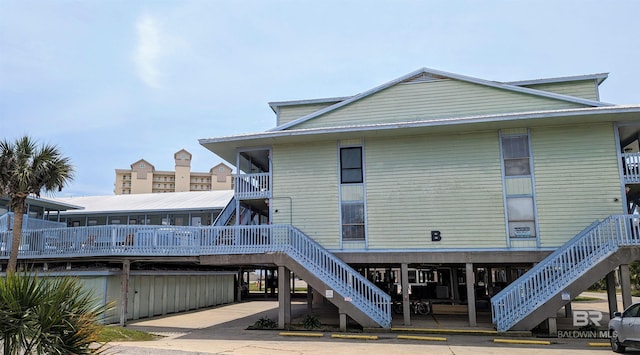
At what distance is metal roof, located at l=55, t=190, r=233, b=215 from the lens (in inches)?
1318

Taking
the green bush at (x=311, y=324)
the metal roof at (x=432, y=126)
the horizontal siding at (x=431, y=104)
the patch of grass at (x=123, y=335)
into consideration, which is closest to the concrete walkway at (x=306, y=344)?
the patch of grass at (x=123, y=335)

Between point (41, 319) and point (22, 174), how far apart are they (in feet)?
42.6

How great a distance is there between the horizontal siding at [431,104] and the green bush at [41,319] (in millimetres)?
13392

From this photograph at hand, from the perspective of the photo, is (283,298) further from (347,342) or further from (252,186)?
(252,186)

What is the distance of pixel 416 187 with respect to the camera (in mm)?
18281

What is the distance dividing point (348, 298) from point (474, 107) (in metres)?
8.69

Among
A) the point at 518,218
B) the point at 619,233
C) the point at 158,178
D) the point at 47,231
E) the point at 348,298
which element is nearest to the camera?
the point at 619,233

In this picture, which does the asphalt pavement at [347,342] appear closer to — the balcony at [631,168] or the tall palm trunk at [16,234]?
the tall palm trunk at [16,234]

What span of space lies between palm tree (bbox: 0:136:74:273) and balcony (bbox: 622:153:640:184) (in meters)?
20.9

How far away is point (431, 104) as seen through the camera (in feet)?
61.3

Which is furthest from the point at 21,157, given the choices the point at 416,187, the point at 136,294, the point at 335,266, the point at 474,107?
the point at 474,107

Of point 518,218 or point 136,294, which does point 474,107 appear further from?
point 136,294

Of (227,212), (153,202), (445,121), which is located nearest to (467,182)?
(445,121)

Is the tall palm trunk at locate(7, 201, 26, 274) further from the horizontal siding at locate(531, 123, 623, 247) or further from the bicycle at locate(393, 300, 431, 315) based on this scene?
→ the horizontal siding at locate(531, 123, 623, 247)
